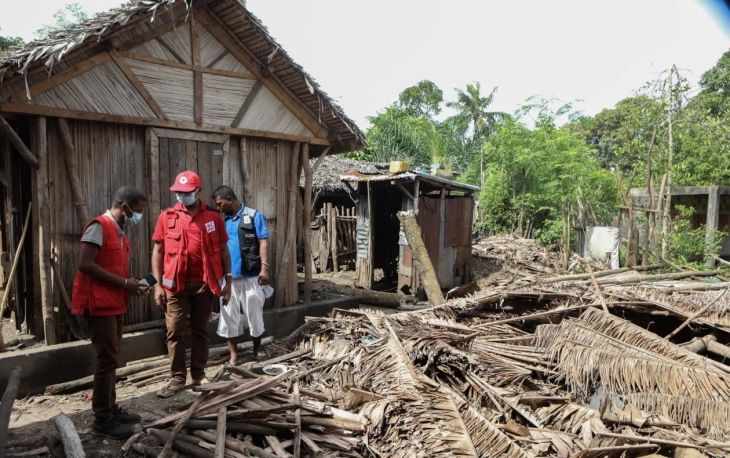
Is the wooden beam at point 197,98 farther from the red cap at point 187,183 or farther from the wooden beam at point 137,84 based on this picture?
the red cap at point 187,183

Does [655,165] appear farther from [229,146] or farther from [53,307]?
[53,307]

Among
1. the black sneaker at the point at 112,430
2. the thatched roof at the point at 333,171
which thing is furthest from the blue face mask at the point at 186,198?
the thatched roof at the point at 333,171

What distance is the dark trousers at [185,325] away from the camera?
4.61 metres

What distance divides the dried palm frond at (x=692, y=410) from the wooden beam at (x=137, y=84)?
5809mm

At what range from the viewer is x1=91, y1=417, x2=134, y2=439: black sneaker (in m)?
3.75

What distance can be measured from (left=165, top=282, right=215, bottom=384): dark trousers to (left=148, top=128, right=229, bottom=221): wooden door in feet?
5.24

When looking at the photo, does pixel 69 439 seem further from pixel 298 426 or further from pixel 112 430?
pixel 298 426

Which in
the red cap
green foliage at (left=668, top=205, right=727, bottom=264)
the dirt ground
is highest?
the red cap

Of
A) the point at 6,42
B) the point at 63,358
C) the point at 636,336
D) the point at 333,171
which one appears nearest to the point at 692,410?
the point at 636,336

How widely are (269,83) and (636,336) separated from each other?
5535mm

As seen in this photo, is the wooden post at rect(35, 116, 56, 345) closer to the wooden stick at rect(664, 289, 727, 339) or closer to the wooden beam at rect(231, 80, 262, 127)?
the wooden beam at rect(231, 80, 262, 127)

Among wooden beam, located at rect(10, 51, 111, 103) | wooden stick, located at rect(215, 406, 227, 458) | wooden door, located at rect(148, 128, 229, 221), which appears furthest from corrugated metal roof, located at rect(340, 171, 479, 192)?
wooden stick, located at rect(215, 406, 227, 458)

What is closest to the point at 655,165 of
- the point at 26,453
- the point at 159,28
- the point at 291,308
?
the point at 291,308

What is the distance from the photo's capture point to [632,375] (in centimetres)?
400
